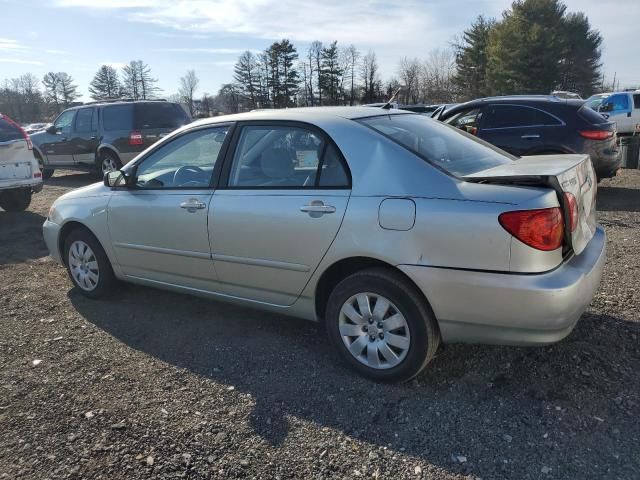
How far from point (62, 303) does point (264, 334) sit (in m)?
2.13

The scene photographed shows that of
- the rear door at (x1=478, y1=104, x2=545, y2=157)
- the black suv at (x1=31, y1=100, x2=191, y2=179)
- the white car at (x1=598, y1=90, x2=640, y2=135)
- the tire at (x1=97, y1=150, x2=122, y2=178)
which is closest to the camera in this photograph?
the rear door at (x1=478, y1=104, x2=545, y2=157)

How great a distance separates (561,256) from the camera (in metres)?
2.82

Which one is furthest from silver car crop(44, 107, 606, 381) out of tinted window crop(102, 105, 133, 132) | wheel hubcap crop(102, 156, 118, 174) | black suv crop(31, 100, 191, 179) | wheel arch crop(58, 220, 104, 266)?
wheel hubcap crop(102, 156, 118, 174)

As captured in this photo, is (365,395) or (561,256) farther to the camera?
(365,395)

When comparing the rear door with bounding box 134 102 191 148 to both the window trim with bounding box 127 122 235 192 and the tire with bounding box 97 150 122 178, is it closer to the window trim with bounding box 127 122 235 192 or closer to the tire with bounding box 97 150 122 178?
the tire with bounding box 97 150 122 178

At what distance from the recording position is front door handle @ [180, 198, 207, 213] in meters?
3.82

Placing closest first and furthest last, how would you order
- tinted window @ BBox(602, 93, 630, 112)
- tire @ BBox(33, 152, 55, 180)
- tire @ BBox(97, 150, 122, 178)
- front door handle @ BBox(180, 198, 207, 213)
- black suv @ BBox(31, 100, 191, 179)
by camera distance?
front door handle @ BBox(180, 198, 207, 213), black suv @ BBox(31, 100, 191, 179), tire @ BBox(97, 150, 122, 178), tire @ BBox(33, 152, 55, 180), tinted window @ BBox(602, 93, 630, 112)

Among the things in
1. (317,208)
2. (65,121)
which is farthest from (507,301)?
(65,121)

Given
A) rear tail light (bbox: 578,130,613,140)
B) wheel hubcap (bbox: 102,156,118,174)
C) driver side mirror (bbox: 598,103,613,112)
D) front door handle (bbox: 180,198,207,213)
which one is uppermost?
driver side mirror (bbox: 598,103,613,112)

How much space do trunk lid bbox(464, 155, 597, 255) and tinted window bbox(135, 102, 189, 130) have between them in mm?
10050

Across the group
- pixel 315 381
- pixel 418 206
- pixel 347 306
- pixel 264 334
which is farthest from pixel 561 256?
pixel 264 334

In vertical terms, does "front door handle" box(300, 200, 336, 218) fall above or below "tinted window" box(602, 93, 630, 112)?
below

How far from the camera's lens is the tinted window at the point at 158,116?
1180 cm

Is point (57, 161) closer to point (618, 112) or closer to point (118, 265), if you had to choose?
point (118, 265)
